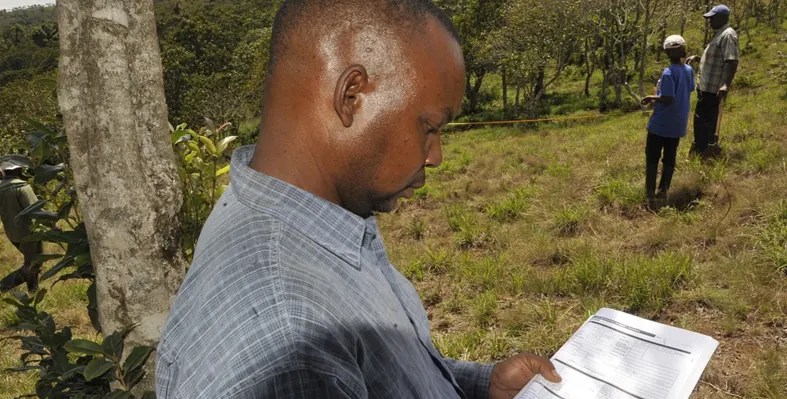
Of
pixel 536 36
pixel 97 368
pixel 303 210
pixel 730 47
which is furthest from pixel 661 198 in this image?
pixel 536 36

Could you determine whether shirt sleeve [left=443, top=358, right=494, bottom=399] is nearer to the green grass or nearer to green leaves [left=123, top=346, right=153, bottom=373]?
green leaves [left=123, top=346, right=153, bottom=373]

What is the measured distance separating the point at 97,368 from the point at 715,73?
18.0ft

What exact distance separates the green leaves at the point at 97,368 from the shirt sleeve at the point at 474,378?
95 cm

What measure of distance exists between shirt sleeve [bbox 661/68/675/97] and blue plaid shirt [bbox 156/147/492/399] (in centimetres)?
430

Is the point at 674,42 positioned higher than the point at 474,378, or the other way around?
the point at 674,42

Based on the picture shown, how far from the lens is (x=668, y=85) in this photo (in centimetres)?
450

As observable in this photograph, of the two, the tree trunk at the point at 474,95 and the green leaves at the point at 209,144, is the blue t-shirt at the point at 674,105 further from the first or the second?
the tree trunk at the point at 474,95

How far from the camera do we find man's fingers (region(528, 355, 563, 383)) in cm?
139

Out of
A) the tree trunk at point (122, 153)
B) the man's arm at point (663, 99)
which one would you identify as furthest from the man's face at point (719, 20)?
the tree trunk at point (122, 153)

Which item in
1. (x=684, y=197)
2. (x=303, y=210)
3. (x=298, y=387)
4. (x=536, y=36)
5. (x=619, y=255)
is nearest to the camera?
(x=298, y=387)

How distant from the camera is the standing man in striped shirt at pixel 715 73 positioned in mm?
5086

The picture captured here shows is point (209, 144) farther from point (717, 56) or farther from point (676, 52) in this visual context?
point (717, 56)

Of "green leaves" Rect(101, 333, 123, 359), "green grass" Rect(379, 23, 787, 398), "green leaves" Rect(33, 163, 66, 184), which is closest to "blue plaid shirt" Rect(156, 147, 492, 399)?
"green leaves" Rect(101, 333, 123, 359)

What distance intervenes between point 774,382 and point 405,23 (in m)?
2.56
